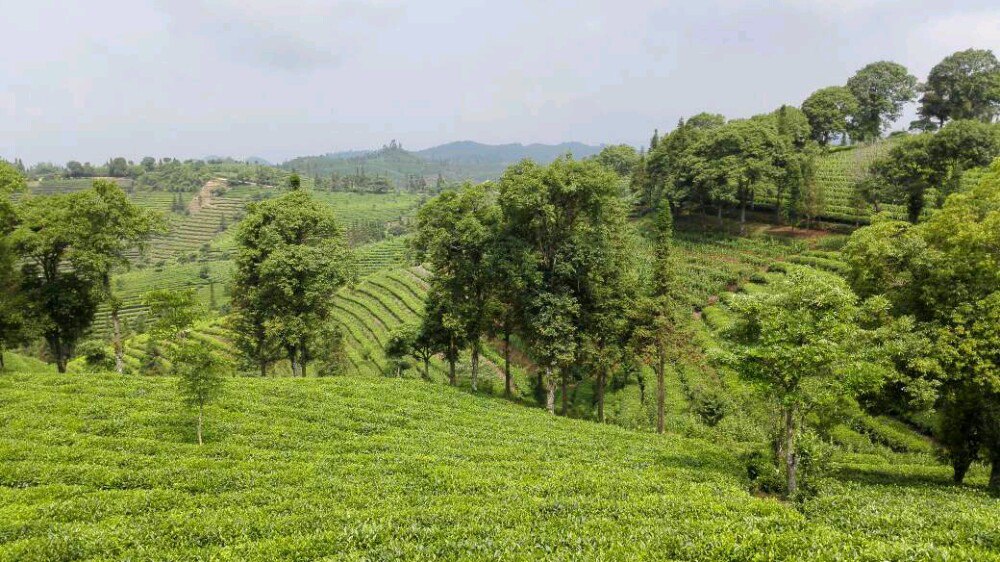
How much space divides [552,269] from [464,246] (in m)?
6.15

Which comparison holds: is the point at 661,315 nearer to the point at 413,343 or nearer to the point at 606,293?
the point at 606,293

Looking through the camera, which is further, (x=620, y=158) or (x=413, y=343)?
(x=620, y=158)

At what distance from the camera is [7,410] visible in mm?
22141

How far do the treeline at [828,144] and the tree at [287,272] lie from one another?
50.7m

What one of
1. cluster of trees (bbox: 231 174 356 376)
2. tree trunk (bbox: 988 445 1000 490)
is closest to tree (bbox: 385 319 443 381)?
cluster of trees (bbox: 231 174 356 376)

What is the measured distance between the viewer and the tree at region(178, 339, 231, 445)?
64.3ft

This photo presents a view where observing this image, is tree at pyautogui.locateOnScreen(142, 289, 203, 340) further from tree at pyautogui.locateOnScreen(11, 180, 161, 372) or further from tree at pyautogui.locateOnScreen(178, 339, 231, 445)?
tree at pyautogui.locateOnScreen(11, 180, 161, 372)

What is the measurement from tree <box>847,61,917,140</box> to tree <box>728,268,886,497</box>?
328 ft

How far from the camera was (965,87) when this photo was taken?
280 ft

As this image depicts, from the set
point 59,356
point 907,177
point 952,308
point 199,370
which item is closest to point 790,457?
point 952,308

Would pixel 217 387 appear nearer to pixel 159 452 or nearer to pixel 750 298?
pixel 159 452

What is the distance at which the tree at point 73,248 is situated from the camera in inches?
1232

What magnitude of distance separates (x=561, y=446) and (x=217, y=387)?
592 inches

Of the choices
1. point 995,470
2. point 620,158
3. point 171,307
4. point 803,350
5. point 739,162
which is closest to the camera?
point 803,350
